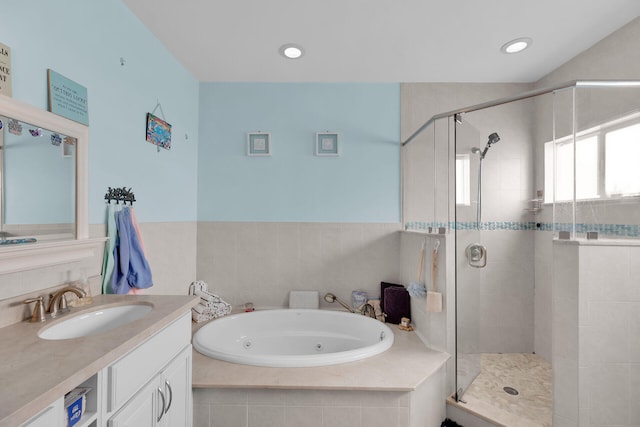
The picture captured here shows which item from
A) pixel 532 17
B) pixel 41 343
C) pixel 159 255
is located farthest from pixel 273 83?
pixel 41 343

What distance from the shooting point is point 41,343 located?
899 mm

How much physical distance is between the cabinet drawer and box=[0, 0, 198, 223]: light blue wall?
2.52 ft

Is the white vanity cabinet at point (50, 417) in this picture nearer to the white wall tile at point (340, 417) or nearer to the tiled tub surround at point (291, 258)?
the white wall tile at point (340, 417)

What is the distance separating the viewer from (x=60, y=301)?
1.19m

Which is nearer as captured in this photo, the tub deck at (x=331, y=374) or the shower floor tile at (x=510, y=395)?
the tub deck at (x=331, y=374)

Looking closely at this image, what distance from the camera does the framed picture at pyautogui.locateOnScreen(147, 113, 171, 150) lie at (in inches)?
76.8

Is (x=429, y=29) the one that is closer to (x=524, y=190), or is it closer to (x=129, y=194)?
(x=524, y=190)

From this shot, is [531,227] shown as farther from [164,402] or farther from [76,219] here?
[76,219]

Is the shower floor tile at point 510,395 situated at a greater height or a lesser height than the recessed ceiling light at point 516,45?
→ lesser

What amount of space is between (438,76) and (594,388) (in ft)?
7.84

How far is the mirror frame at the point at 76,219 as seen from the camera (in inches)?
40.2

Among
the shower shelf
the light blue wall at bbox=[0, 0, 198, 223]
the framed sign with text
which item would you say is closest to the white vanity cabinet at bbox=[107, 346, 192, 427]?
the light blue wall at bbox=[0, 0, 198, 223]

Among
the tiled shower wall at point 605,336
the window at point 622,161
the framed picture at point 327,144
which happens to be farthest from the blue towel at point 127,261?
the window at point 622,161

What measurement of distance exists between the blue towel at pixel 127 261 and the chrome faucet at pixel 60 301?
0.38 m
